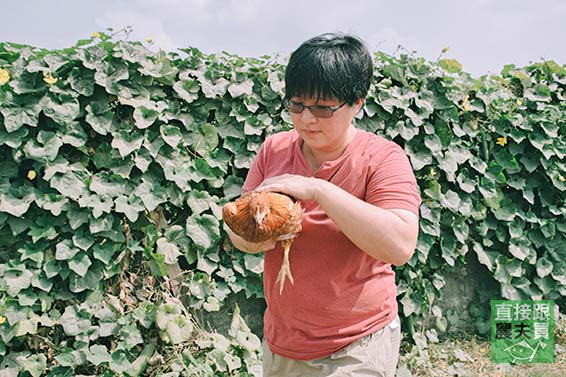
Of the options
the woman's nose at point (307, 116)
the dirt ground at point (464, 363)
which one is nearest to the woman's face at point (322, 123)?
the woman's nose at point (307, 116)

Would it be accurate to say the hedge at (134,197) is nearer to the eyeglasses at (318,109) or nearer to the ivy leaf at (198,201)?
the ivy leaf at (198,201)

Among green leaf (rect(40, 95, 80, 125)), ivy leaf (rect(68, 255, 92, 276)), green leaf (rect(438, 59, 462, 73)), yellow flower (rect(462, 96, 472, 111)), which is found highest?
green leaf (rect(438, 59, 462, 73))

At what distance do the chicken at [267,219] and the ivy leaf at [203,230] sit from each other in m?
1.90

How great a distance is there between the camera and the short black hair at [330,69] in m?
1.49

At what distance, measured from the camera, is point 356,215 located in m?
1.38

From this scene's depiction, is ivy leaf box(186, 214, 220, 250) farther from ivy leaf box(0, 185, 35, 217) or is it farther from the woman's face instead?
the woman's face

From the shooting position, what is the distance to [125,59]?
3.26m

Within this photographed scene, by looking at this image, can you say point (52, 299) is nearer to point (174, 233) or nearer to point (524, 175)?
point (174, 233)

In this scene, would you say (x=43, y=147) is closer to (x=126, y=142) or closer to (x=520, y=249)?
(x=126, y=142)

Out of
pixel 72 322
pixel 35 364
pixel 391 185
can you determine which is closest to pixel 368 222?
pixel 391 185

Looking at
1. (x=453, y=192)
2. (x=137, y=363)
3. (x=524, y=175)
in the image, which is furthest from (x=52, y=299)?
(x=524, y=175)

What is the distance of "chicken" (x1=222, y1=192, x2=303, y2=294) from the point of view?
1.41 meters

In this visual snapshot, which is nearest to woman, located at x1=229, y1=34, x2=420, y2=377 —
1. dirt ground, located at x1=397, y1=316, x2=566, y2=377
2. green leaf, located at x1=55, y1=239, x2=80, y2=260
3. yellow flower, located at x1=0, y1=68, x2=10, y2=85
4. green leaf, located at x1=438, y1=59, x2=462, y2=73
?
green leaf, located at x1=55, y1=239, x2=80, y2=260

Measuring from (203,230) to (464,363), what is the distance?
2.16 meters
